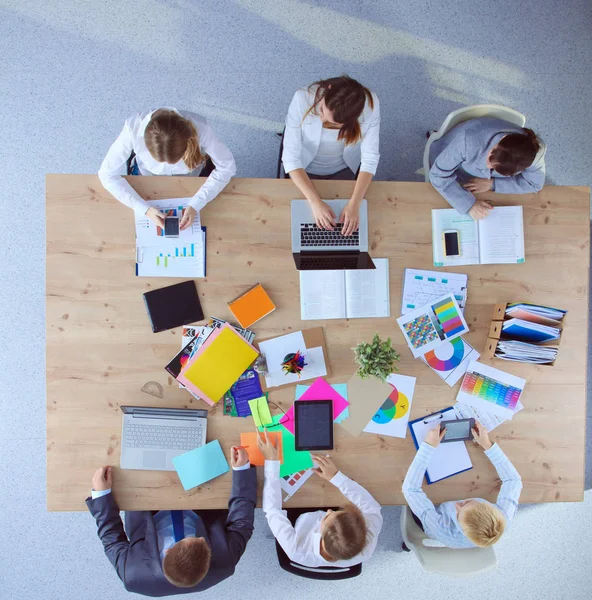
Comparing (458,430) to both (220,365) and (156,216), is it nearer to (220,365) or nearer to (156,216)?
(220,365)

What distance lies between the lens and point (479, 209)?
1966 mm

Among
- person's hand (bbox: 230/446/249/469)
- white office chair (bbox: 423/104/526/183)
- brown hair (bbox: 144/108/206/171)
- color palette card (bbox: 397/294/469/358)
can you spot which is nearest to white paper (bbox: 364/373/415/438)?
color palette card (bbox: 397/294/469/358)

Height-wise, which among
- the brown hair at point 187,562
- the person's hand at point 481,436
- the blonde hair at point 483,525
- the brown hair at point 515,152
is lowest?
the brown hair at point 187,562

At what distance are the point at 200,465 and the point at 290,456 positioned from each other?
1.20 ft

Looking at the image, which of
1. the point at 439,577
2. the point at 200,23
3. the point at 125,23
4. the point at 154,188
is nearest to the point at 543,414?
the point at 439,577

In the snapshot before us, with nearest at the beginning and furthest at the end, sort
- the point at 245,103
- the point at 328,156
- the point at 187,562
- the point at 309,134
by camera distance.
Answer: the point at 187,562 → the point at 309,134 → the point at 328,156 → the point at 245,103

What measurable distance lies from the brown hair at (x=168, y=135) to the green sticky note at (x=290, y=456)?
110cm

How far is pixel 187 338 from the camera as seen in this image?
1906 mm

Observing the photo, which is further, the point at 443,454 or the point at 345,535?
the point at 443,454

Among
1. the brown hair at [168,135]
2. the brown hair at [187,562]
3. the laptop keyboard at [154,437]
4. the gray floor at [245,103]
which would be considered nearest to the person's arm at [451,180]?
the gray floor at [245,103]

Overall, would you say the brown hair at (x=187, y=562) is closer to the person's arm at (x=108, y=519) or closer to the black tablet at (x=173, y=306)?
the person's arm at (x=108, y=519)

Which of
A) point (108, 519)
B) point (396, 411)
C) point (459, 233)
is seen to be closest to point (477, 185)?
point (459, 233)

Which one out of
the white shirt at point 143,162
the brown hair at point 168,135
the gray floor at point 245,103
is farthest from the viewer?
the gray floor at point 245,103

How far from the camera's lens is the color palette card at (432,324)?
1964 millimetres
